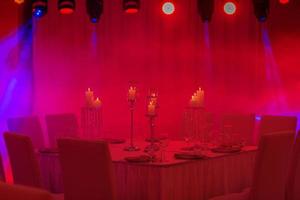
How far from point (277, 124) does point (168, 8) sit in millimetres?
2819

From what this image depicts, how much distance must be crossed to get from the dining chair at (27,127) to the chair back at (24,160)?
3.25 ft

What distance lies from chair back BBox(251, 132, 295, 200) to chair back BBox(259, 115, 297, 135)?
1.35m

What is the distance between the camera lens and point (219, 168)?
373 centimetres

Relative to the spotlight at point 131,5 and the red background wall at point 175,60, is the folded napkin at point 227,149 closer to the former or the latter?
the spotlight at point 131,5

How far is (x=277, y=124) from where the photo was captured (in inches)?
→ 191

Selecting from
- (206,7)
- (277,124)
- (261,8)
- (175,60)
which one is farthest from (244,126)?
(175,60)

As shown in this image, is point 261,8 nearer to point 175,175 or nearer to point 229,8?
point 229,8

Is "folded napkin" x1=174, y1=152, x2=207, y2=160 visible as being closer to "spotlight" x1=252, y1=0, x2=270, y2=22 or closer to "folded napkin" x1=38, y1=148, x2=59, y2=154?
"folded napkin" x1=38, y1=148, x2=59, y2=154

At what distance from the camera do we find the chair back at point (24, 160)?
11.0ft

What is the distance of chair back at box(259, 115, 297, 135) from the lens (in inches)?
186

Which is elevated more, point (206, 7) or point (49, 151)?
point (206, 7)

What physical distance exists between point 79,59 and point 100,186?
3549 mm

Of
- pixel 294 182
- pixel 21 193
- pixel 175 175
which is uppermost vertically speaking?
pixel 21 193

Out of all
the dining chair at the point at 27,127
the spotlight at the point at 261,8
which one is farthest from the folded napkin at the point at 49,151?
the spotlight at the point at 261,8
